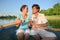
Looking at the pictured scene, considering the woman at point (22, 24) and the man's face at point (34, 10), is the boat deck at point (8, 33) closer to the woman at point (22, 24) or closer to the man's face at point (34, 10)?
the woman at point (22, 24)

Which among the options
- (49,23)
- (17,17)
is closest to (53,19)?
(49,23)

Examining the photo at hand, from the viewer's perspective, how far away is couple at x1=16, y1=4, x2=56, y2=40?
1.87 meters

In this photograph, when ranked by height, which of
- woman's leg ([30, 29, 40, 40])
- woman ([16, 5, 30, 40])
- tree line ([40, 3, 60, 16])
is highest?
tree line ([40, 3, 60, 16])

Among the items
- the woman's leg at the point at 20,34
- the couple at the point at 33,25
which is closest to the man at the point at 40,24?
the couple at the point at 33,25

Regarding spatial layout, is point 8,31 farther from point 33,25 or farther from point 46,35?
point 46,35

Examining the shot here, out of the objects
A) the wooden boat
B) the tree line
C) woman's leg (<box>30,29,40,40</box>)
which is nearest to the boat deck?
the wooden boat

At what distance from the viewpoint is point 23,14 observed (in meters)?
1.90

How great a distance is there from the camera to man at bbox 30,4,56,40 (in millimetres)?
1861

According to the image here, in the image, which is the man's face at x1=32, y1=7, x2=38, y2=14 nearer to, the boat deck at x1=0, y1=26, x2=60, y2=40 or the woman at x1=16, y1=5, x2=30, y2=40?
the woman at x1=16, y1=5, x2=30, y2=40

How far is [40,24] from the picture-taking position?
1.88 metres

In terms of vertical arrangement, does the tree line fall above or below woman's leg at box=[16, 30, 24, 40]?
above

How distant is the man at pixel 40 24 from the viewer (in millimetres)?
1861

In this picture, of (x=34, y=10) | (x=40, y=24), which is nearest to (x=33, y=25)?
(x=40, y=24)

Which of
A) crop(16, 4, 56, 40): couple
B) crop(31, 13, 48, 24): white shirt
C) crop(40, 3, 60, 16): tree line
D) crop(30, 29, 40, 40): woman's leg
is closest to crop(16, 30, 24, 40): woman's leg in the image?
crop(16, 4, 56, 40): couple
